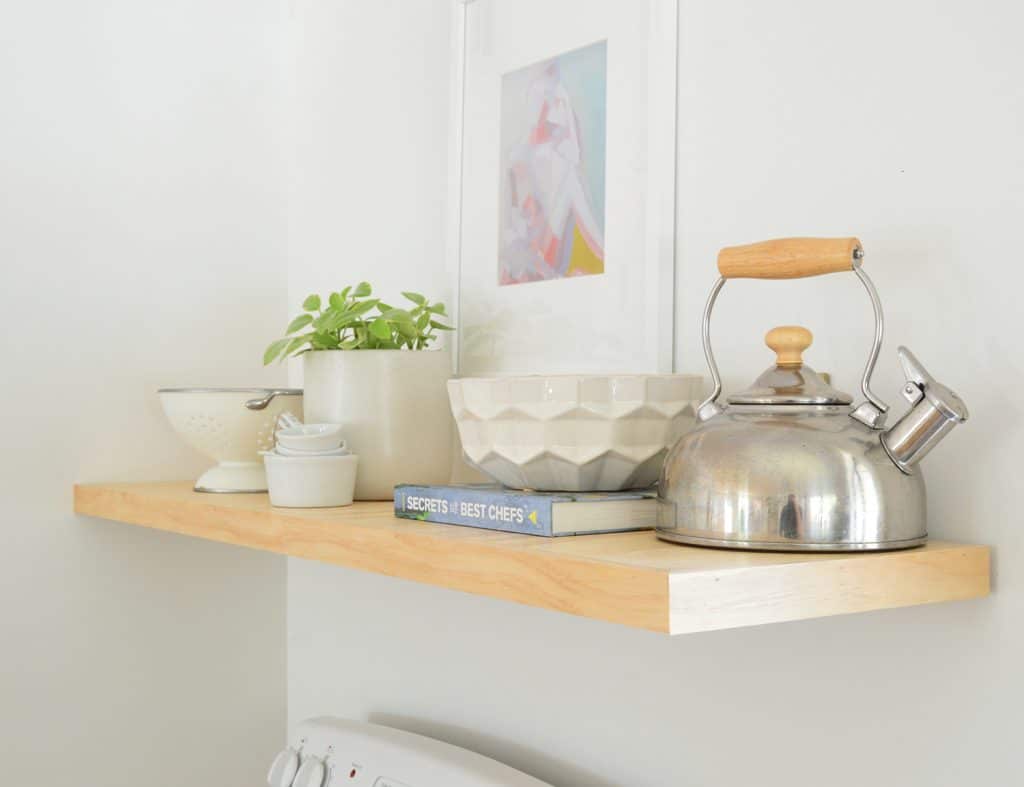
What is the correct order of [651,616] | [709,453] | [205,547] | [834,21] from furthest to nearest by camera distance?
[205,547]
[834,21]
[709,453]
[651,616]

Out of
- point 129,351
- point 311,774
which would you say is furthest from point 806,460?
point 129,351

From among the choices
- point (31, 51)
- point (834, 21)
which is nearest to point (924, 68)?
point (834, 21)

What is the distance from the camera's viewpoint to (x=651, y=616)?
69cm

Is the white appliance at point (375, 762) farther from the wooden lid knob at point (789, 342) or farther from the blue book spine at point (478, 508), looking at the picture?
the wooden lid knob at point (789, 342)

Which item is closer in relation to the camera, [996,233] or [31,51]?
[996,233]

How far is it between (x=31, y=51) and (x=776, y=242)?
1.03 metres

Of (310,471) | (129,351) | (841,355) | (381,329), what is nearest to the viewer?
(841,355)

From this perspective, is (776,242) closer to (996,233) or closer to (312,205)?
(996,233)

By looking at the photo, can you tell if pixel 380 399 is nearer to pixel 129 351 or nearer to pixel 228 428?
pixel 228 428

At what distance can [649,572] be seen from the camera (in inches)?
27.1

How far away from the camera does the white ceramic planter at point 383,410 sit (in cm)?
121

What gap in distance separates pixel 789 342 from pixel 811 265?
0.20ft

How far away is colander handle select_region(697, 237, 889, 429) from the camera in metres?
0.81

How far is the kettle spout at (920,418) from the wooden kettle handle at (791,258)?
0.28 ft
